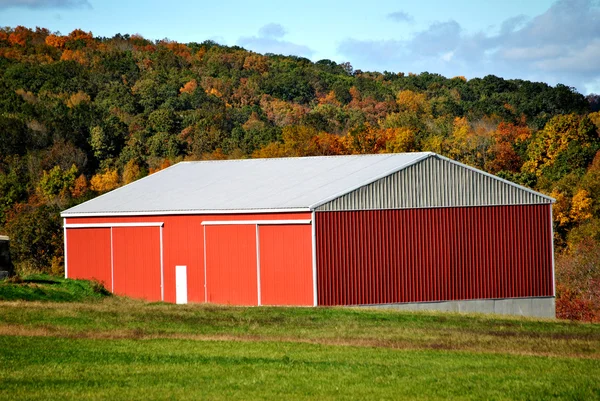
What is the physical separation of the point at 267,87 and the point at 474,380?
127m

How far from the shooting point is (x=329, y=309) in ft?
119

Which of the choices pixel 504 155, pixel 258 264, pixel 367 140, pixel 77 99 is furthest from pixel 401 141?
pixel 77 99

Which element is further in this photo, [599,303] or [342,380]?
[599,303]

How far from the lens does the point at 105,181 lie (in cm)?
10088

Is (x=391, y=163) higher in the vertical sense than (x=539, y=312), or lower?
higher

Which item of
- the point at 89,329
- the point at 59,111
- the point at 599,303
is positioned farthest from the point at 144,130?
the point at 89,329

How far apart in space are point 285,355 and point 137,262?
73.0ft

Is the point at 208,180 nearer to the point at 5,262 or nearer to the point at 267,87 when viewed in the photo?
the point at 5,262

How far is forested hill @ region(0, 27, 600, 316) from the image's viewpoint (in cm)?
8112

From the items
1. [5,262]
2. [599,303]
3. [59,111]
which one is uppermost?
[59,111]

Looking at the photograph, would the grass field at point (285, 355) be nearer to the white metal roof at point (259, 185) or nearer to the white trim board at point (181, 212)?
the white trim board at point (181, 212)

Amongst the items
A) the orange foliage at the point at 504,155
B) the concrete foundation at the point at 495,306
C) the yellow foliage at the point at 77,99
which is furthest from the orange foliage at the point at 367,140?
the yellow foliage at the point at 77,99

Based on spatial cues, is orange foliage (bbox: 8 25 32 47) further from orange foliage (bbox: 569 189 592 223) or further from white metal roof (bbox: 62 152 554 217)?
white metal roof (bbox: 62 152 554 217)

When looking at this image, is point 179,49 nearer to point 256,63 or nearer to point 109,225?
point 256,63
